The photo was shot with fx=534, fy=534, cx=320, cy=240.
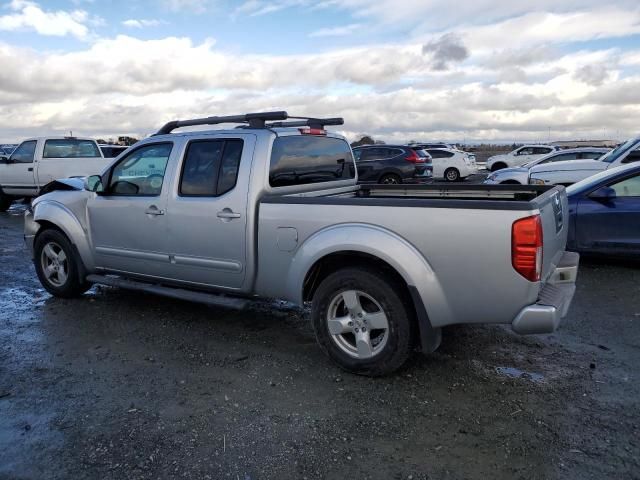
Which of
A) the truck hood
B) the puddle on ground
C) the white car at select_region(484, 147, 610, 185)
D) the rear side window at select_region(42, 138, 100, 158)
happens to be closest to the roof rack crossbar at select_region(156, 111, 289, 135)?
the puddle on ground

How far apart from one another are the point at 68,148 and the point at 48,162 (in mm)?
623

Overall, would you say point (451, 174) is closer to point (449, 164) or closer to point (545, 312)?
point (449, 164)

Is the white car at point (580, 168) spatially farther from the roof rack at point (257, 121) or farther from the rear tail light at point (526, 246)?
the rear tail light at point (526, 246)

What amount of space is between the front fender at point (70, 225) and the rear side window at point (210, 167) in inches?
60.1

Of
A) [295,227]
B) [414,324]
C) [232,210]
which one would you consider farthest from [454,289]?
[232,210]

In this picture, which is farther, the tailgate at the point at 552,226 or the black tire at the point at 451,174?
the black tire at the point at 451,174

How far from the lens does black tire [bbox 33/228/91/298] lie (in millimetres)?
5730

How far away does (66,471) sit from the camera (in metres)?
2.87

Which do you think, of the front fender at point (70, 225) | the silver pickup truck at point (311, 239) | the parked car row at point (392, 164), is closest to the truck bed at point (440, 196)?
the silver pickup truck at point (311, 239)

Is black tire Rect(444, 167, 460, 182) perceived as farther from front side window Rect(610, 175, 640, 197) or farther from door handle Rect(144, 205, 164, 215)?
door handle Rect(144, 205, 164, 215)

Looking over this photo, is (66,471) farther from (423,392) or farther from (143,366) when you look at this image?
(423,392)

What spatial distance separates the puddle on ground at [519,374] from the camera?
3.85 metres

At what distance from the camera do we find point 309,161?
4902 millimetres

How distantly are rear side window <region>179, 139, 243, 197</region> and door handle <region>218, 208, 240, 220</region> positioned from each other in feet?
0.61
